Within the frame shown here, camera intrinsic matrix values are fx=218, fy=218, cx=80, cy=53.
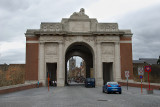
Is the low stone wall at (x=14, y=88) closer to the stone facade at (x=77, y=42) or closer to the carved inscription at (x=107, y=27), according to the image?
the stone facade at (x=77, y=42)

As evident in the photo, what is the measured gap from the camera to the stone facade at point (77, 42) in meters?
42.2

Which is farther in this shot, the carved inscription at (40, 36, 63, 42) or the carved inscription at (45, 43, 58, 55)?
the carved inscription at (45, 43, 58, 55)

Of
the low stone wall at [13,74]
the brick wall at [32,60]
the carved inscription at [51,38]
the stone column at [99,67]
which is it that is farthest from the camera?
the low stone wall at [13,74]

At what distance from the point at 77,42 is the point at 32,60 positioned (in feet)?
31.4

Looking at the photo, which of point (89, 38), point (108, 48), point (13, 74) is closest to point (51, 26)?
point (89, 38)

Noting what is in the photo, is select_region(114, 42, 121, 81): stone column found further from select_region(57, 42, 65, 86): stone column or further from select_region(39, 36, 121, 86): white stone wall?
select_region(57, 42, 65, 86): stone column

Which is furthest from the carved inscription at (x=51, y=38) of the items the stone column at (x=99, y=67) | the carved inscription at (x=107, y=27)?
the carved inscription at (x=107, y=27)

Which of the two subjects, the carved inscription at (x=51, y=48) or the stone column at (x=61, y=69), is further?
the carved inscription at (x=51, y=48)

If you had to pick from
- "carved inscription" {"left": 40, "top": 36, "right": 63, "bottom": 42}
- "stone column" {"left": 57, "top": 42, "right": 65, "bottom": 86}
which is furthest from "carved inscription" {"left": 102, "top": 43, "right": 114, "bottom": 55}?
"carved inscription" {"left": 40, "top": 36, "right": 63, "bottom": 42}

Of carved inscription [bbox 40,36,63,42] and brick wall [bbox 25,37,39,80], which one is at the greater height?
carved inscription [bbox 40,36,63,42]

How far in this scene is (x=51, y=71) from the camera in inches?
1978

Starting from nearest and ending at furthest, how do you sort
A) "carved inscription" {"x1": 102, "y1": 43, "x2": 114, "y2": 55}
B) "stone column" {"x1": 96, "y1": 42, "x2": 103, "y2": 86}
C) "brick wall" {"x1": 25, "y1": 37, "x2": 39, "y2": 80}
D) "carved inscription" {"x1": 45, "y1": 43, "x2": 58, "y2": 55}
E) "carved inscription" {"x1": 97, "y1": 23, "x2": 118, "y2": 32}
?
"stone column" {"x1": 96, "y1": 42, "x2": 103, "y2": 86}, "brick wall" {"x1": 25, "y1": 37, "x2": 39, "y2": 80}, "carved inscription" {"x1": 45, "y1": 43, "x2": 58, "y2": 55}, "carved inscription" {"x1": 97, "y1": 23, "x2": 118, "y2": 32}, "carved inscription" {"x1": 102, "y1": 43, "x2": 114, "y2": 55}

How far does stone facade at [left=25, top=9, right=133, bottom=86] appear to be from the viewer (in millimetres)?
42250

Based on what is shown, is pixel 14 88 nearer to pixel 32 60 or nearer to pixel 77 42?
pixel 32 60
